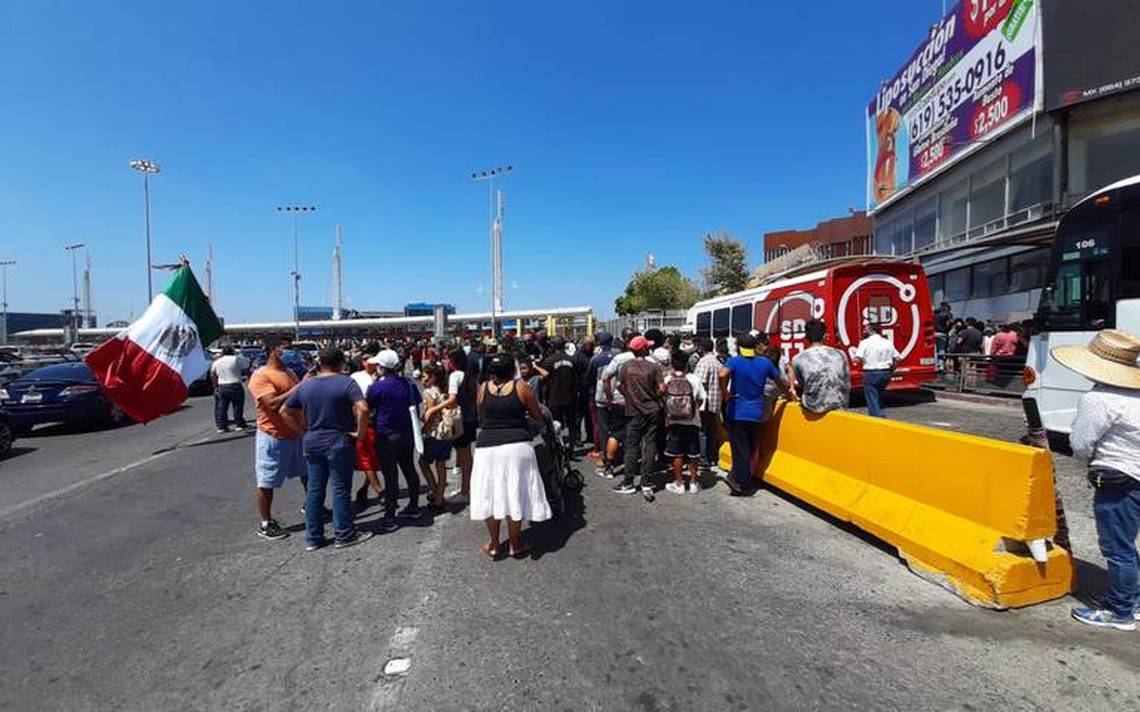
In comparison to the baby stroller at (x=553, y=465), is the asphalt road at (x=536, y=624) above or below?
below

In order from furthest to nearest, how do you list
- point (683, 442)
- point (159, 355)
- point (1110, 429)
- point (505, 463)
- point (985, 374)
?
point (985, 374)
point (159, 355)
point (683, 442)
point (505, 463)
point (1110, 429)

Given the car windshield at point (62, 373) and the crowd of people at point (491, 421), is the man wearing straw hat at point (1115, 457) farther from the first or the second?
the car windshield at point (62, 373)

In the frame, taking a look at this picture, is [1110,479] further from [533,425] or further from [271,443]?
[271,443]

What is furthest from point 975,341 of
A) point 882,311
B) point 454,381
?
point 454,381

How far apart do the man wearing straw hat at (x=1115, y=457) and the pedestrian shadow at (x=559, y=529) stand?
3.52 meters

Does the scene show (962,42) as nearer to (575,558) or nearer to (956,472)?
(956,472)

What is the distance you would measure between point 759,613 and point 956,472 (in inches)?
73.0

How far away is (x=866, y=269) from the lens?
11.5 metres

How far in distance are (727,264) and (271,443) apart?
44882mm

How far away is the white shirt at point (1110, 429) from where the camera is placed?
3.27 metres

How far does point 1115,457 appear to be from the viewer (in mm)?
3305

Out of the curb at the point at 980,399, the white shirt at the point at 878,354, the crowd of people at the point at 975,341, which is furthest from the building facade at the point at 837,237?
the white shirt at the point at 878,354

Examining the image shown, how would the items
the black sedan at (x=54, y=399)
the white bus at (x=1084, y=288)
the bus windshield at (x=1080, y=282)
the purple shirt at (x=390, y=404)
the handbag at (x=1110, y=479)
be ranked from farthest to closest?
the black sedan at (x=54, y=399)
the bus windshield at (x=1080, y=282)
the white bus at (x=1084, y=288)
the purple shirt at (x=390, y=404)
the handbag at (x=1110, y=479)

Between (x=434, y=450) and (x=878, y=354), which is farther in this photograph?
(x=878, y=354)
